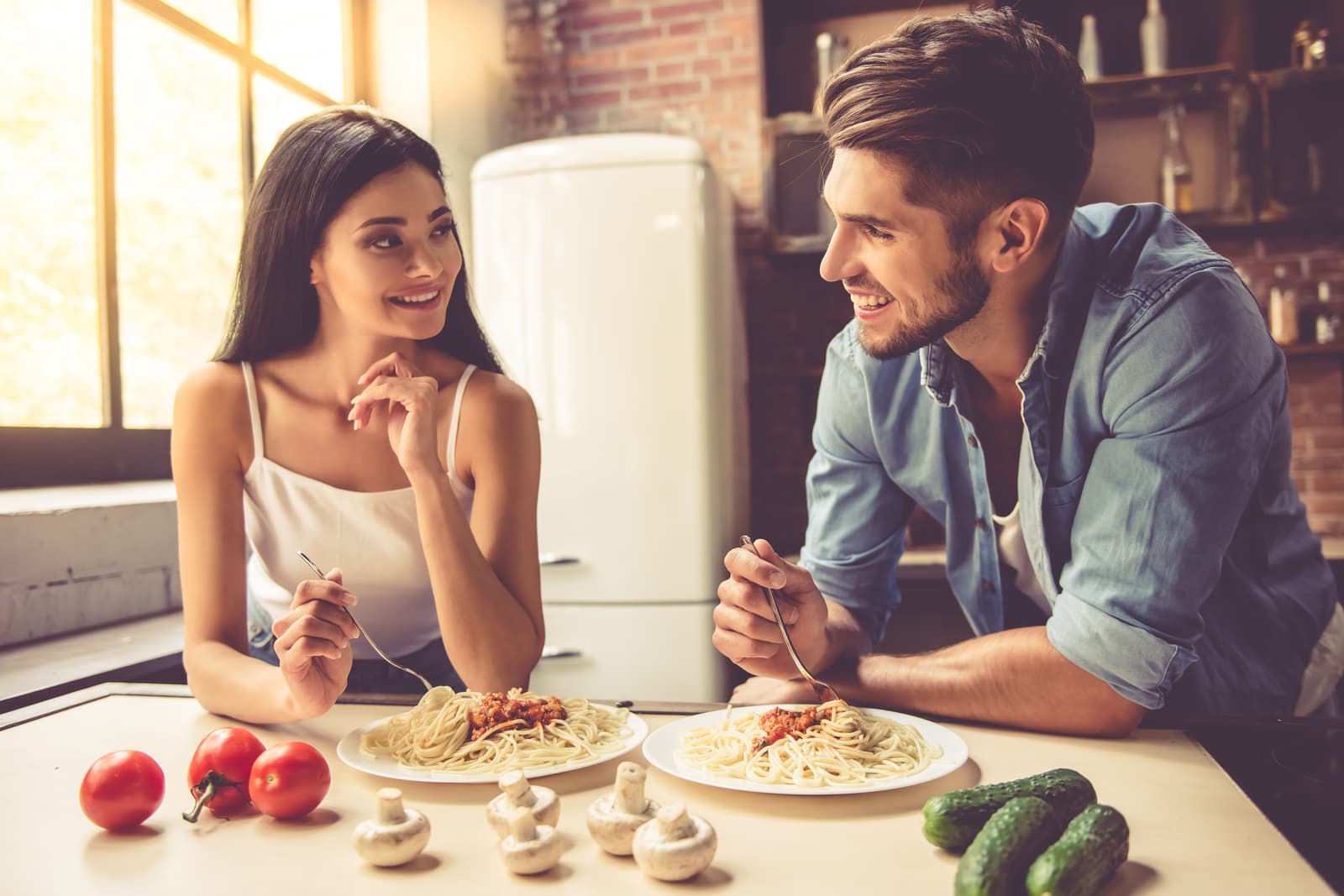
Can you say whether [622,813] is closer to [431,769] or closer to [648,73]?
[431,769]

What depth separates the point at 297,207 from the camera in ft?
5.19

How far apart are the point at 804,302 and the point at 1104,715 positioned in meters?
2.95

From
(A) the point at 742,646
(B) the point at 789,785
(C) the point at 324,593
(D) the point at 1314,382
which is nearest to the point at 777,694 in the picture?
(A) the point at 742,646

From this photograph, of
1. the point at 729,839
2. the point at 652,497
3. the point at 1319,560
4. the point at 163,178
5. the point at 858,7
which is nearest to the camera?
the point at 729,839

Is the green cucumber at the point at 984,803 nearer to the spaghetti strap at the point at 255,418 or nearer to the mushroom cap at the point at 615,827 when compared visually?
the mushroom cap at the point at 615,827

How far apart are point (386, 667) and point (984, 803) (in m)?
1.14

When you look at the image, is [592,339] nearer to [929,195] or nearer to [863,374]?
[863,374]

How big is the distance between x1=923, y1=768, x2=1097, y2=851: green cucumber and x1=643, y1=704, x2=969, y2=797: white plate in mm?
98

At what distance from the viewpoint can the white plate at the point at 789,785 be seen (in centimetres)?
92

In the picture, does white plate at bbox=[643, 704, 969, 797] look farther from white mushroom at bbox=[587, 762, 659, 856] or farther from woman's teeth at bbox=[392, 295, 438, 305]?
woman's teeth at bbox=[392, 295, 438, 305]

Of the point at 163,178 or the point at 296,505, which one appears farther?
the point at 163,178

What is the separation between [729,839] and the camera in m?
0.86

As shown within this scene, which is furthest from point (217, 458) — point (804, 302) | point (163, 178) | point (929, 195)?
point (804, 302)

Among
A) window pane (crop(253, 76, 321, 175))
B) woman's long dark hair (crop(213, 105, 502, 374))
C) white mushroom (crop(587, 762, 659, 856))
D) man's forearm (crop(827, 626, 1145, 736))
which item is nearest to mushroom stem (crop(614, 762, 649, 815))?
white mushroom (crop(587, 762, 659, 856))
